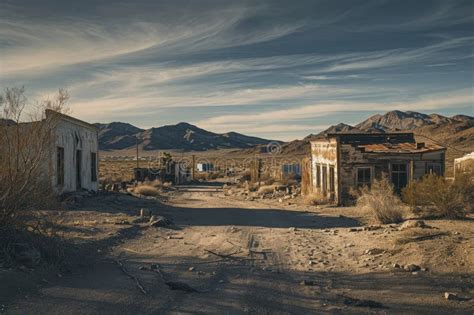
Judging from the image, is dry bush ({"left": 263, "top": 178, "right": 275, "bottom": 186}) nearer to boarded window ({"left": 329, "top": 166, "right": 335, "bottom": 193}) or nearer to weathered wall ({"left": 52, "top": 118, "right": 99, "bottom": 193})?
boarded window ({"left": 329, "top": 166, "right": 335, "bottom": 193})

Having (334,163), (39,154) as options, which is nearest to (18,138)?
(39,154)

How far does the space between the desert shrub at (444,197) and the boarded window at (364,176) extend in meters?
5.67

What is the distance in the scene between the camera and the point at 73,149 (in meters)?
22.5

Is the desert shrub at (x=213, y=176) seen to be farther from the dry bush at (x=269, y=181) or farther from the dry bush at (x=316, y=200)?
the dry bush at (x=316, y=200)

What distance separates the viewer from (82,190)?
23.5 metres

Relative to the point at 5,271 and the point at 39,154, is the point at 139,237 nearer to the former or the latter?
the point at 39,154

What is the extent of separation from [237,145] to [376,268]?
612 feet

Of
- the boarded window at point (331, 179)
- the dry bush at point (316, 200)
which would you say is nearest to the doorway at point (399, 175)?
the boarded window at point (331, 179)

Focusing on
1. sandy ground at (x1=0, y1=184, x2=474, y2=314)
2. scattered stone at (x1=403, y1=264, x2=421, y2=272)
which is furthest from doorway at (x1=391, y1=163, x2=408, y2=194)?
scattered stone at (x1=403, y1=264, x2=421, y2=272)

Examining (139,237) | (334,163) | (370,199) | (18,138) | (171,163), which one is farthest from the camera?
(171,163)

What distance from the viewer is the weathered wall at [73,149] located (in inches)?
813

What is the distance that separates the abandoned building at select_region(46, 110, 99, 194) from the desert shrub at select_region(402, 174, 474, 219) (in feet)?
40.1

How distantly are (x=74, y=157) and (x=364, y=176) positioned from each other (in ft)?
40.6

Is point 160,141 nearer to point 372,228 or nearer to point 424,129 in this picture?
point 424,129
